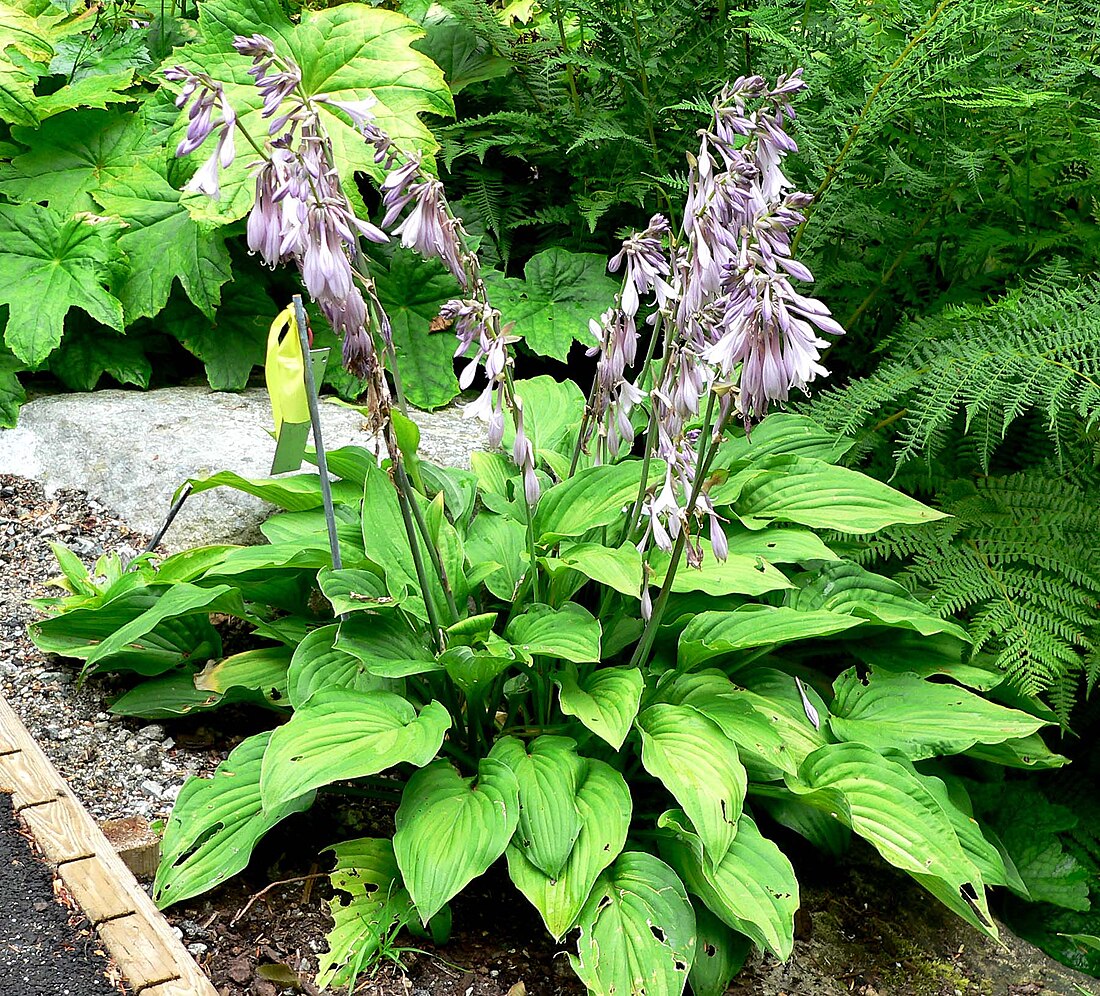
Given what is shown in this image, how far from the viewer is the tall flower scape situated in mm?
1702

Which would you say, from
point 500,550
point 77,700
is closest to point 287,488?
point 500,550

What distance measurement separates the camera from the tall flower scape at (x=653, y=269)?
170 centimetres

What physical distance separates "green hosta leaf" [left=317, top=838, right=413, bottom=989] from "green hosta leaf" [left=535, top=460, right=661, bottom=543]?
83 cm

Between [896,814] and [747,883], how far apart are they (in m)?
0.37

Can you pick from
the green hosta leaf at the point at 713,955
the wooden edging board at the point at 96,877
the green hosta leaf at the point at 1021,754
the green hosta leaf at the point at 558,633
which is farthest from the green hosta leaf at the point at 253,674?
the green hosta leaf at the point at 1021,754

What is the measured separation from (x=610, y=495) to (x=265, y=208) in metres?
1.20

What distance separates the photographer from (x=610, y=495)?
2.65 metres

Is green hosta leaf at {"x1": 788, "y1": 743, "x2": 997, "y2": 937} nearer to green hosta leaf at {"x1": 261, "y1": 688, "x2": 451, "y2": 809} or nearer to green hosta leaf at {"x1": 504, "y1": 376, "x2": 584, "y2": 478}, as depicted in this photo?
green hosta leaf at {"x1": 261, "y1": 688, "x2": 451, "y2": 809}

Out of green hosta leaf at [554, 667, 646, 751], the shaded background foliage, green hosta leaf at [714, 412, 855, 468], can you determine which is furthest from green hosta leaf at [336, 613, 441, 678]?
the shaded background foliage

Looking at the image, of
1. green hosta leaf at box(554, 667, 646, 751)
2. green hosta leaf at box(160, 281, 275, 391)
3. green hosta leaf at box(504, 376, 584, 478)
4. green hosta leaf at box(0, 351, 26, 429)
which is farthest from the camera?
green hosta leaf at box(160, 281, 275, 391)

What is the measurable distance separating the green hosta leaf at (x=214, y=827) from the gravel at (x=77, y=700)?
0.21 meters

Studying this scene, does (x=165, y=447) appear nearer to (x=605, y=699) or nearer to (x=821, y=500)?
(x=605, y=699)

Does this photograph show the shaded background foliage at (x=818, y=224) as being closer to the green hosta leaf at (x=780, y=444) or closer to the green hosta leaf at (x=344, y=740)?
the green hosta leaf at (x=780, y=444)

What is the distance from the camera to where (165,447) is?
11.5ft
